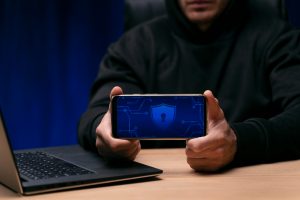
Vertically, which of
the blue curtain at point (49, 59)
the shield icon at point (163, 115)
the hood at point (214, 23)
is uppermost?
the hood at point (214, 23)

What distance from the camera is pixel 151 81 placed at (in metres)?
1.61

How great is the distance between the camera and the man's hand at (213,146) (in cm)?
97

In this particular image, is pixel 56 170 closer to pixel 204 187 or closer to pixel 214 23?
pixel 204 187

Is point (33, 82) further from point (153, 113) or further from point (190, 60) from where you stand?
point (153, 113)

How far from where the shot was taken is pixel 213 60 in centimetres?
157

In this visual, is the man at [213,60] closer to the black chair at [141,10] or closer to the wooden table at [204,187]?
the black chair at [141,10]

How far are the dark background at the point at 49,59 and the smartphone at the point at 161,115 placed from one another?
4.76 feet

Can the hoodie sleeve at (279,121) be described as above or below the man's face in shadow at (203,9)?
below

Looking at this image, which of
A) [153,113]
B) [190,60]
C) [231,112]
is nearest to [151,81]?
[190,60]

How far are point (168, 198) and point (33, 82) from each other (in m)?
1.63

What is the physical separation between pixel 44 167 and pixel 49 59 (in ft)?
4.61

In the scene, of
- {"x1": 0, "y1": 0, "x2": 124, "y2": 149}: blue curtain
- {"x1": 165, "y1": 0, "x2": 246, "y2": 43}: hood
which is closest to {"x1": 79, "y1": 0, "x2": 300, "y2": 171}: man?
{"x1": 165, "y1": 0, "x2": 246, "y2": 43}: hood

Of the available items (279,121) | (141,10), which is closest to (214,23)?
(141,10)

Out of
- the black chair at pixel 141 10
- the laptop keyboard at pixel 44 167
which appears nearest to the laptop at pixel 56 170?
the laptop keyboard at pixel 44 167
